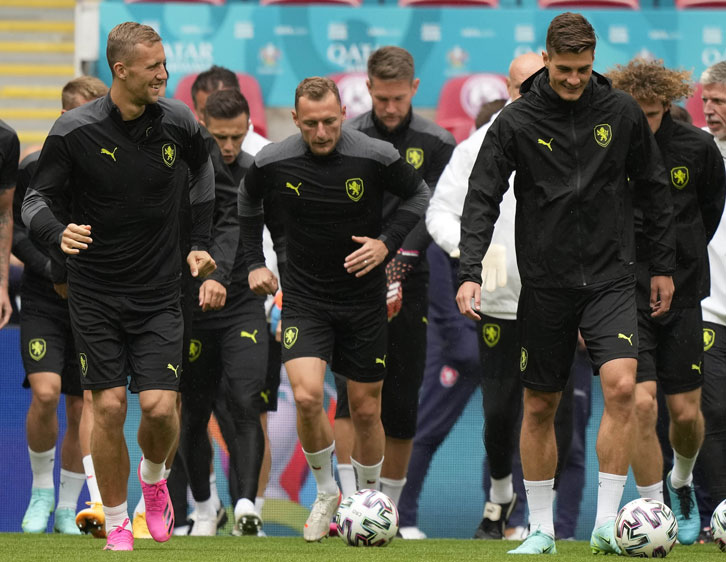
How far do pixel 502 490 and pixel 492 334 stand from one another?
3.27 ft

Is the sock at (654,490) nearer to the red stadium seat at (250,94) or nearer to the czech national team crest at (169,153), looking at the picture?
the czech national team crest at (169,153)

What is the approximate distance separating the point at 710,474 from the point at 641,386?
1.14 m

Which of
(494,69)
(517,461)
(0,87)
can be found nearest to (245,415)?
(517,461)

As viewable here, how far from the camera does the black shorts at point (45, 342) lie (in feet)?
25.0

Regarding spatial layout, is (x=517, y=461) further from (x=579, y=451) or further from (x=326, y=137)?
(x=326, y=137)

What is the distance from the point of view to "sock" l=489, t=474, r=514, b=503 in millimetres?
7840

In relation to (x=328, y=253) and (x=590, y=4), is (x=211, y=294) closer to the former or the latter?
(x=328, y=253)

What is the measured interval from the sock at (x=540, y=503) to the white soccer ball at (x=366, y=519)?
2.25 feet

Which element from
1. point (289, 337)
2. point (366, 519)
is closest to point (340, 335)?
point (289, 337)

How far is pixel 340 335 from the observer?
6969 millimetres

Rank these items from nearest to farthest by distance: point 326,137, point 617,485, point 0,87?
point 617,485, point 326,137, point 0,87

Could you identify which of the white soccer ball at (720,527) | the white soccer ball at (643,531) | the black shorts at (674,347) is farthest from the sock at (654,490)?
the white soccer ball at (643,531)

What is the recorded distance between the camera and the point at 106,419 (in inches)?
233

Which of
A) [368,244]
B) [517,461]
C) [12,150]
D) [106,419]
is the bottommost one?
[517,461]
